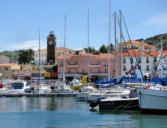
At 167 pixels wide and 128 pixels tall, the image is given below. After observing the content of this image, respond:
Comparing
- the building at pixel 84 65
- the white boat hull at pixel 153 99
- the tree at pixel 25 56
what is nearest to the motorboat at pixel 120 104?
the white boat hull at pixel 153 99

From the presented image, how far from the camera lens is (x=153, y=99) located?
3131 cm

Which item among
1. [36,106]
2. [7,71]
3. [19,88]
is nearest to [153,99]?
[36,106]

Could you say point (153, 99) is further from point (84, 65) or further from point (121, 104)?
point (84, 65)

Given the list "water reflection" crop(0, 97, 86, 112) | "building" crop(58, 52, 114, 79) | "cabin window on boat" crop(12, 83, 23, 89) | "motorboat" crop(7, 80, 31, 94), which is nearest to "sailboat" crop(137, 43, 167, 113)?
"water reflection" crop(0, 97, 86, 112)

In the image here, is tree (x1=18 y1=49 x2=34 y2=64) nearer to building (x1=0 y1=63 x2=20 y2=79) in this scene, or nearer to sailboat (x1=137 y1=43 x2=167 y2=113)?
building (x1=0 y1=63 x2=20 y2=79)

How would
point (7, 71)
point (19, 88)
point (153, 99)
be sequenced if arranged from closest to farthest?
point (153, 99)
point (19, 88)
point (7, 71)

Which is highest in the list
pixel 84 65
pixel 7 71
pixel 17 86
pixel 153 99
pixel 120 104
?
pixel 84 65

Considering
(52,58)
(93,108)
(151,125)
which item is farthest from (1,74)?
(151,125)

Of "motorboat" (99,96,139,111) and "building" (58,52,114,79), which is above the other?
"building" (58,52,114,79)

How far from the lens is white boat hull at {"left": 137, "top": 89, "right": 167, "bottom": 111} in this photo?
3106 cm

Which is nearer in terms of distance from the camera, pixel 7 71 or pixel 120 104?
pixel 120 104

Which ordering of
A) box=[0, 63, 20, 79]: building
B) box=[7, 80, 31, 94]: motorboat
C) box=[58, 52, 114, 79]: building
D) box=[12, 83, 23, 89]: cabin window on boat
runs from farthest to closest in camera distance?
box=[0, 63, 20, 79]: building → box=[58, 52, 114, 79]: building → box=[12, 83, 23, 89]: cabin window on boat → box=[7, 80, 31, 94]: motorboat

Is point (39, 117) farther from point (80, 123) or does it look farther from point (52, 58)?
point (52, 58)

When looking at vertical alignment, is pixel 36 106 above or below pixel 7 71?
below
